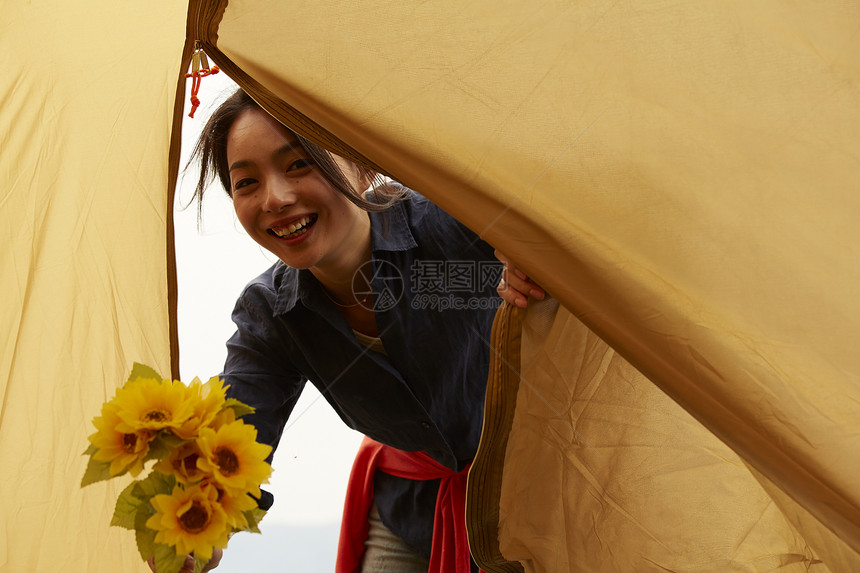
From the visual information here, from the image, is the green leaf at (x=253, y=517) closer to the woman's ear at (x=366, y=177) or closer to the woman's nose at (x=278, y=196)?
the woman's nose at (x=278, y=196)

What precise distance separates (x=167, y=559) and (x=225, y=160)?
0.62m

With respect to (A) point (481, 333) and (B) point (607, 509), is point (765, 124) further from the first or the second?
(A) point (481, 333)

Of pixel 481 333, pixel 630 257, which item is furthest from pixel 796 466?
pixel 481 333

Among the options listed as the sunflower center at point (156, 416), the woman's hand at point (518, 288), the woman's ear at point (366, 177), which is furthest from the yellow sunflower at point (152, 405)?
the woman's ear at point (366, 177)

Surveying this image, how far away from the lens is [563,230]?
56 centimetres

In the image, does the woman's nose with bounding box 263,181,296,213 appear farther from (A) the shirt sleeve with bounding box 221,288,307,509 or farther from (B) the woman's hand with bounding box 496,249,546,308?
(B) the woman's hand with bounding box 496,249,546,308

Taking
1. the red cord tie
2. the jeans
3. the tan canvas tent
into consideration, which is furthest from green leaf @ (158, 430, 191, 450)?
the jeans

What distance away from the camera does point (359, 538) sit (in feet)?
3.99

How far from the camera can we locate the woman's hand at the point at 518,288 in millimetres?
731

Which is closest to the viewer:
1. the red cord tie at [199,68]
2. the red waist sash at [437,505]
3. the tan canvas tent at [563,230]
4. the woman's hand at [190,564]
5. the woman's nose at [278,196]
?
the tan canvas tent at [563,230]

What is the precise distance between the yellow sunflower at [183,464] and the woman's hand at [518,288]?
33 centimetres

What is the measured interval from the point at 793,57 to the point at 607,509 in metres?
0.48

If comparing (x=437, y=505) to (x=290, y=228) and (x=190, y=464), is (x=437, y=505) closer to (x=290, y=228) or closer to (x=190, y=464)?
(x=290, y=228)

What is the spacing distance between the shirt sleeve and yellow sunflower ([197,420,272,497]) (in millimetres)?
518
